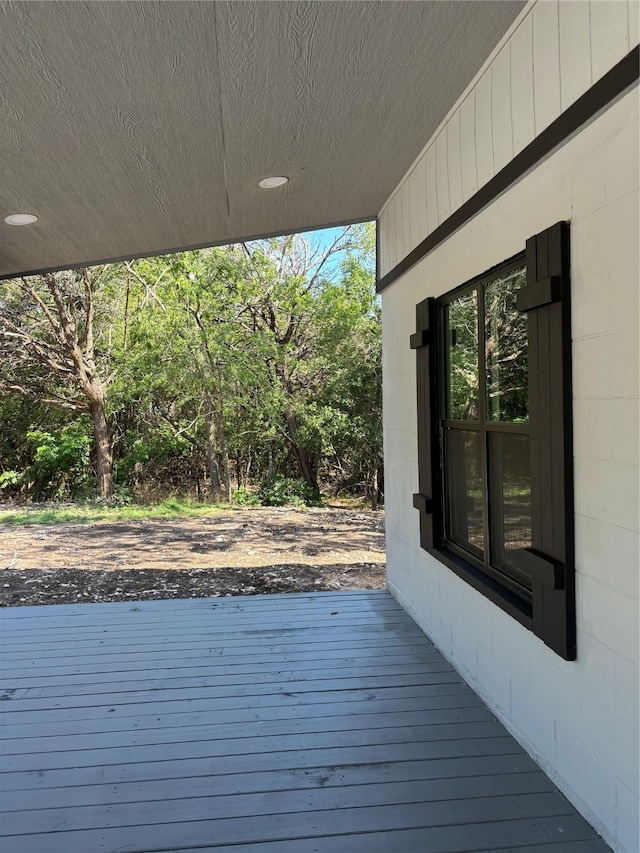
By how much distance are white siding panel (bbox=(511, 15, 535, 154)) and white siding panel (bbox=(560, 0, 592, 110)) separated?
0.19m

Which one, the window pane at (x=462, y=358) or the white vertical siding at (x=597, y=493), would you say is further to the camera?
the window pane at (x=462, y=358)

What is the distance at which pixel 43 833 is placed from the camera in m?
1.67

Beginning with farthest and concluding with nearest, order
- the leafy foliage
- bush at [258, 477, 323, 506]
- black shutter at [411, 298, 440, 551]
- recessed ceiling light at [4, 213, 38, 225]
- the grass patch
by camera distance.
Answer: bush at [258, 477, 323, 506] → the leafy foliage → the grass patch → recessed ceiling light at [4, 213, 38, 225] → black shutter at [411, 298, 440, 551]

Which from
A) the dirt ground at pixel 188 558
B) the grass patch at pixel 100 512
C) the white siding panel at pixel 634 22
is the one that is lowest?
the dirt ground at pixel 188 558

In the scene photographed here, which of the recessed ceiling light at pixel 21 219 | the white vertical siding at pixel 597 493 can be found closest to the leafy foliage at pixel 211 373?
the recessed ceiling light at pixel 21 219

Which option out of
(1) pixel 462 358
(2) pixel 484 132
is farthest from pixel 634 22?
(1) pixel 462 358

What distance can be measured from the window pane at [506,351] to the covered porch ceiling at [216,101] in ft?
2.85

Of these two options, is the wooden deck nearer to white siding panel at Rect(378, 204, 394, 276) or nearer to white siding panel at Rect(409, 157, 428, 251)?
white siding panel at Rect(409, 157, 428, 251)

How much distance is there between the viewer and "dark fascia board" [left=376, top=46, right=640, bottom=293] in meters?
1.41

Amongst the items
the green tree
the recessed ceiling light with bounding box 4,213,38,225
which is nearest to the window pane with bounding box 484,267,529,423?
the recessed ceiling light with bounding box 4,213,38,225

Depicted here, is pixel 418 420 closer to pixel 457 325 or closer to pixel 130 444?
pixel 457 325

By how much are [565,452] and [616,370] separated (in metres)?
0.32

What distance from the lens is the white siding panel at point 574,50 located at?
1.57 metres

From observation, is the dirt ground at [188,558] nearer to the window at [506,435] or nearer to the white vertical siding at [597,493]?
the window at [506,435]
